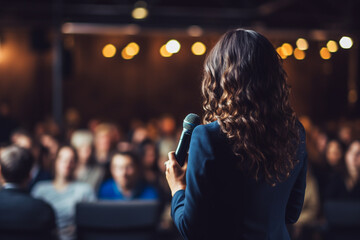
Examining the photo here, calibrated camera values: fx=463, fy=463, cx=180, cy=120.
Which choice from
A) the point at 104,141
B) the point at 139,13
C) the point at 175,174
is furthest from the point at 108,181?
the point at 139,13

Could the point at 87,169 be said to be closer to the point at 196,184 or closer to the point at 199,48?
the point at 196,184

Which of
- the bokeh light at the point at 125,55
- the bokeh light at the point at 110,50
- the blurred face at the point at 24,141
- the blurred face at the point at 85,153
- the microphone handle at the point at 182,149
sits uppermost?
the bokeh light at the point at 110,50

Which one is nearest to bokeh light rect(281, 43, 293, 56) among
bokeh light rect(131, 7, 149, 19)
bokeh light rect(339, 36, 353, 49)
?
bokeh light rect(339, 36, 353, 49)

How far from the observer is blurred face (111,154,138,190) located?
397 centimetres

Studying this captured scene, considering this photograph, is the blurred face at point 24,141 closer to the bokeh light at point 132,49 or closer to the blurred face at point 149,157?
the blurred face at point 149,157

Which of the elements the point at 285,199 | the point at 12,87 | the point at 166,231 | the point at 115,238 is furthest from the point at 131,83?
the point at 285,199

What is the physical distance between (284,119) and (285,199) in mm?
246

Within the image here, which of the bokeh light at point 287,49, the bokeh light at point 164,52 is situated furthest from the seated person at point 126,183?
the bokeh light at point 164,52

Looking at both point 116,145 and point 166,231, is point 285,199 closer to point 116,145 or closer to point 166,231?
point 166,231

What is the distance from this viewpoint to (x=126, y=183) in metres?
3.99

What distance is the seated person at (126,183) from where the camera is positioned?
13.1 feet

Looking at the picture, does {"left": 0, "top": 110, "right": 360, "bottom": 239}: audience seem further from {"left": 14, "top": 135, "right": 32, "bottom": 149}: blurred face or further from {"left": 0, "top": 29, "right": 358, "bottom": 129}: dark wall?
{"left": 0, "top": 29, "right": 358, "bottom": 129}: dark wall

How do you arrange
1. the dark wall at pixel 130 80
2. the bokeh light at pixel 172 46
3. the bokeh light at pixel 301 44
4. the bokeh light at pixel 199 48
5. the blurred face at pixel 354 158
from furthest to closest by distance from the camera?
1. the bokeh light at pixel 199 48
2. the bokeh light at pixel 172 46
3. the dark wall at pixel 130 80
4. the bokeh light at pixel 301 44
5. the blurred face at pixel 354 158

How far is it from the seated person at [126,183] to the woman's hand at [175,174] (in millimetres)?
2599
